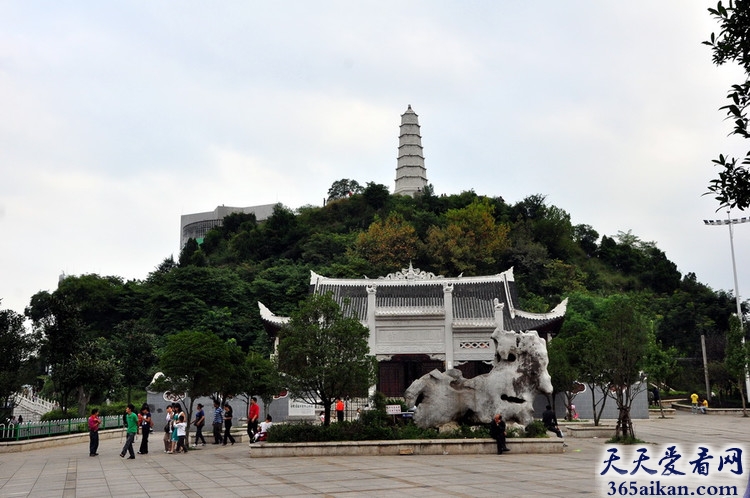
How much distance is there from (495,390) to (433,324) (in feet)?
43.7

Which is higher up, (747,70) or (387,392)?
(747,70)

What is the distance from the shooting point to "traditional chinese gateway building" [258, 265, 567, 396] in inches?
1198

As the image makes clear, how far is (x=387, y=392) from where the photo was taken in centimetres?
3231

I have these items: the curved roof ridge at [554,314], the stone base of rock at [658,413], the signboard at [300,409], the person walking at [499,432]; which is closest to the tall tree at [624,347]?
the person walking at [499,432]

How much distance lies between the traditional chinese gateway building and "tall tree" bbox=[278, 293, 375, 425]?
39.4 ft

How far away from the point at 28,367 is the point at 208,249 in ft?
172

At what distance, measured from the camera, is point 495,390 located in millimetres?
17344

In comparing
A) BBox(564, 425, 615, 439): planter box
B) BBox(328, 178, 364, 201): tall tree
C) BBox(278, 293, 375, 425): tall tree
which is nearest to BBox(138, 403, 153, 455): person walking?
BBox(278, 293, 375, 425): tall tree

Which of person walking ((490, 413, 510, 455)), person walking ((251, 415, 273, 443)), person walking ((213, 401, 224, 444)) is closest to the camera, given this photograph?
person walking ((490, 413, 510, 455))

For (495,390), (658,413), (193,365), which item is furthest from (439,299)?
(193,365)

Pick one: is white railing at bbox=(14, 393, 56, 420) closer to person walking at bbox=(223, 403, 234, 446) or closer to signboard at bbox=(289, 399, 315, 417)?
signboard at bbox=(289, 399, 315, 417)

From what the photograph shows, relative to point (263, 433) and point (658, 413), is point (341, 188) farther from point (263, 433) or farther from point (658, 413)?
point (263, 433)

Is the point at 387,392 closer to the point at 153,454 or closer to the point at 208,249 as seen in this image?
the point at 153,454

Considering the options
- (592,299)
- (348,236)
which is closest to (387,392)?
(592,299)
